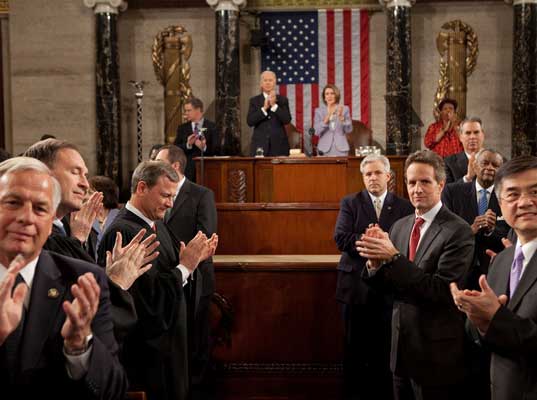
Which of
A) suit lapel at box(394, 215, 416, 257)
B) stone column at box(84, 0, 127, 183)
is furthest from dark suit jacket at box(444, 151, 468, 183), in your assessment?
stone column at box(84, 0, 127, 183)

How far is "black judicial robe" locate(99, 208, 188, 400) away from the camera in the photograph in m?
3.50

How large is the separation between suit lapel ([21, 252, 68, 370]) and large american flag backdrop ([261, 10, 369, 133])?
32.9 ft

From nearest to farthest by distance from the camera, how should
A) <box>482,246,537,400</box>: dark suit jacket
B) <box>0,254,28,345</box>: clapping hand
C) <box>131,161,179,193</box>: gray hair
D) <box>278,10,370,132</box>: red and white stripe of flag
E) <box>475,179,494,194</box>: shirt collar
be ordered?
<box>0,254,28,345</box>: clapping hand < <box>482,246,537,400</box>: dark suit jacket < <box>131,161,179,193</box>: gray hair < <box>475,179,494,194</box>: shirt collar < <box>278,10,370,132</box>: red and white stripe of flag

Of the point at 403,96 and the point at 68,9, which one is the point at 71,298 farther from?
the point at 68,9

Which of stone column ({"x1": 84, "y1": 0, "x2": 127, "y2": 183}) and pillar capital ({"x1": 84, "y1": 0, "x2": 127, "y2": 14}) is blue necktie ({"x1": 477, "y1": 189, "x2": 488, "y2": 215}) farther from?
pillar capital ({"x1": 84, "y1": 0, "x2": 127, "y2": 14})

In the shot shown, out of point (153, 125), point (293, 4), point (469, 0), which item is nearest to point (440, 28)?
point (469, 0)

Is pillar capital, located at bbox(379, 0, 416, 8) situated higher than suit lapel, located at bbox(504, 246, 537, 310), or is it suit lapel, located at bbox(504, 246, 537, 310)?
pillar capital, located at bbox(379, 0, 416, 8)

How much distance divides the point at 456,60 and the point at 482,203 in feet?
24.2

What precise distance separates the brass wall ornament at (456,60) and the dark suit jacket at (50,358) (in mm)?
10426

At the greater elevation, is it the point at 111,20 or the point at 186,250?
the point at 111,20

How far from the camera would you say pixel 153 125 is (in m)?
12.3

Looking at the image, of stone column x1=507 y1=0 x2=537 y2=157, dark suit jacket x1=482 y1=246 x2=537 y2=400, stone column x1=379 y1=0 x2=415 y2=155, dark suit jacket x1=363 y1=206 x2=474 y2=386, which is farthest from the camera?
stone column x1=379 y1=0 x2=415 y2=155

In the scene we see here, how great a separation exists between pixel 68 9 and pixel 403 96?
18.3ft

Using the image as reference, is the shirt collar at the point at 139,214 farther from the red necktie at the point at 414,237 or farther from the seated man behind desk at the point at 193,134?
the seated man behind desk at the point at 193,134
